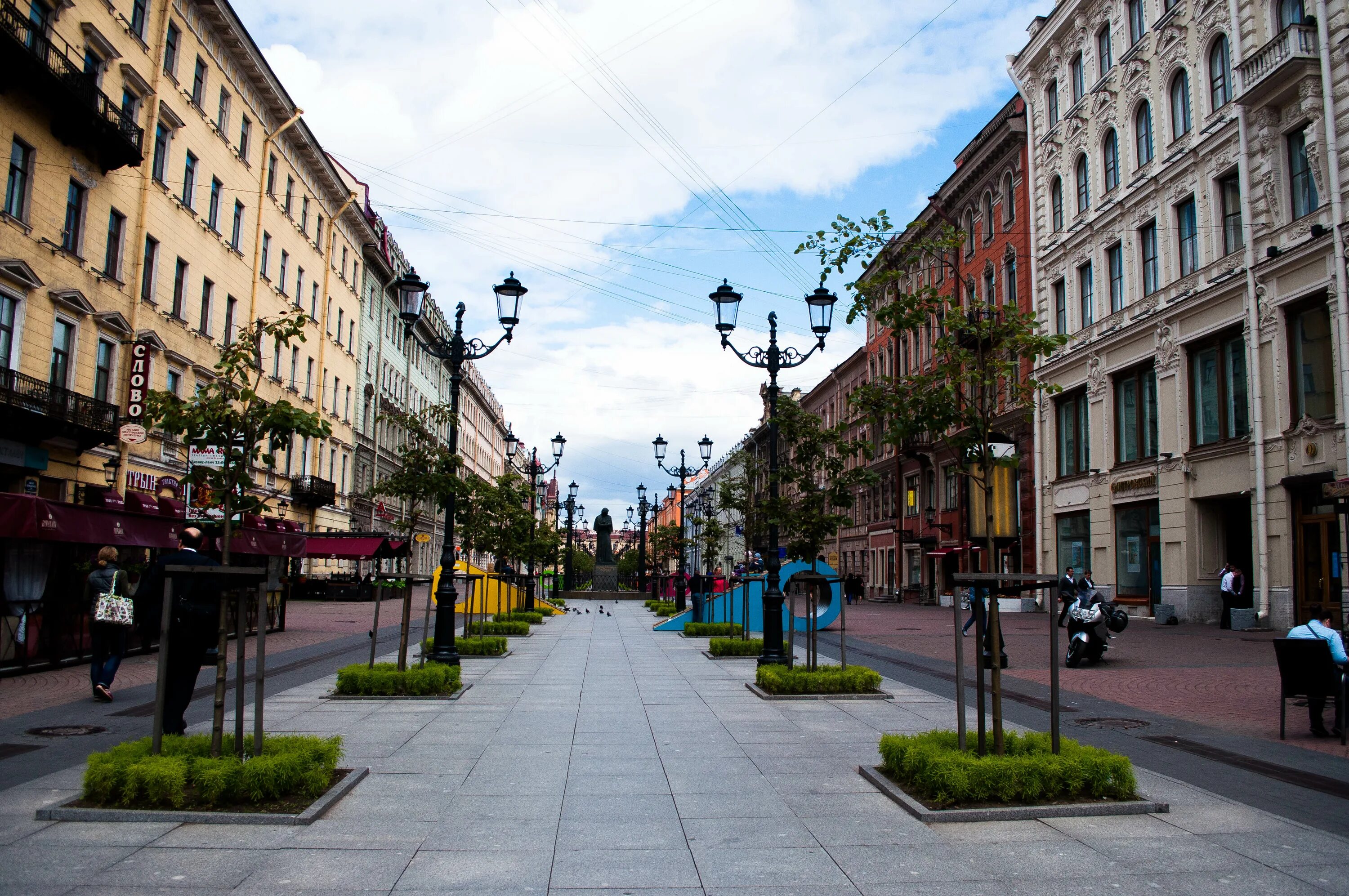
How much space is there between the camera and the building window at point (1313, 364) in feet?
77.1

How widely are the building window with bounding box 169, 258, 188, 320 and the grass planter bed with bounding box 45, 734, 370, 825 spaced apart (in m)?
29.2

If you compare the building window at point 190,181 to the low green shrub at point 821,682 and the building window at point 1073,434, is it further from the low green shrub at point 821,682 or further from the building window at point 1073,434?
the building window at point 1073,434

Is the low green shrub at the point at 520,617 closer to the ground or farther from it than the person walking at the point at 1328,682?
closer to the ground

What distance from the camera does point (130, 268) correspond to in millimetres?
29281

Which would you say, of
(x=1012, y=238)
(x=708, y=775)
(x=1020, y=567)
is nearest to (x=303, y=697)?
(x=708, y=775)

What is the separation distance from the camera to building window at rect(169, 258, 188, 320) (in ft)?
106

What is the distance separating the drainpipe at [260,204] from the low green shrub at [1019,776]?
120ft

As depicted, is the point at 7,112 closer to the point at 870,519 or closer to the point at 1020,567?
the point at 1020,567

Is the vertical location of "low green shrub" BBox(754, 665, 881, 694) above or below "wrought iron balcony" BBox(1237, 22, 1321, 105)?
below

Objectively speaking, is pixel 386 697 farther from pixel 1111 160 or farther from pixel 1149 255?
pixel 1111 160

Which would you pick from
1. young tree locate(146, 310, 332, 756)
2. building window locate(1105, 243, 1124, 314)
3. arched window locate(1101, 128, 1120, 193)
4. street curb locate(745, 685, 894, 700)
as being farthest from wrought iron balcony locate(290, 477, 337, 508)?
young tree locate(146, 310, 332, 756)

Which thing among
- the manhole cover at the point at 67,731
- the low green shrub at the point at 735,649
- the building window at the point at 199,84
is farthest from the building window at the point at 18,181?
the low green shrub at the point at 735,649

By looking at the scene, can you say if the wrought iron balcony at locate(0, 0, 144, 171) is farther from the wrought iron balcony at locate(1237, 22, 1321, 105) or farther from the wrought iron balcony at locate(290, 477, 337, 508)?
the wrought iron balcony at locate(1237, 22, 1321, 105)

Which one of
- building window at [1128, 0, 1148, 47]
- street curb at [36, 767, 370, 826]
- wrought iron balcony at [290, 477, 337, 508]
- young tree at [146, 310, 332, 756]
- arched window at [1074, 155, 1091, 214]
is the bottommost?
street curb at [36, 767, 370, 826]
